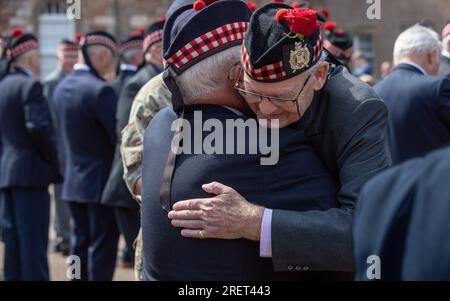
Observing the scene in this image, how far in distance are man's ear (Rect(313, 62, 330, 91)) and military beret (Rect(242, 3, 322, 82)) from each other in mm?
71

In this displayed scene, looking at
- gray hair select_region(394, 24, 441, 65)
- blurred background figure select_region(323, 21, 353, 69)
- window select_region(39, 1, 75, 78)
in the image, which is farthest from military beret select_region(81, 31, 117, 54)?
window select_region(39, 1, 75, 78)

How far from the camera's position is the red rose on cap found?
6.29 feet

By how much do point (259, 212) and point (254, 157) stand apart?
142mm

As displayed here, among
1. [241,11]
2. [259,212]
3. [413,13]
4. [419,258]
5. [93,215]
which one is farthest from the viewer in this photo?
[413,13]

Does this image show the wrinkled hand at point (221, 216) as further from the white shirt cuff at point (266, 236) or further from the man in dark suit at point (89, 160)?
the man in dark suit at point (89, 160)

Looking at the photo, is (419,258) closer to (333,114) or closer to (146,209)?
(333,114)

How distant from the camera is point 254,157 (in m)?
1.97

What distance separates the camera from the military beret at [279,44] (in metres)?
1.93

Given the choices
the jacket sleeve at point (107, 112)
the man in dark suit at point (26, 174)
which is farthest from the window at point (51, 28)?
the jacket sleeve at point (107, 112)

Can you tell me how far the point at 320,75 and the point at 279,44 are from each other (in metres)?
0.18

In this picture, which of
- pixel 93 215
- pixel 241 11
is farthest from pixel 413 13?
pixel 241 11

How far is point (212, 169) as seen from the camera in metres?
2.00

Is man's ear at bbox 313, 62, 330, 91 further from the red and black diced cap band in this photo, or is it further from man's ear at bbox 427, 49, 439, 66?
man's ear at bbox 427, 49, 439, 66

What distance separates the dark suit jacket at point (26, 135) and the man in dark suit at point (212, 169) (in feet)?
11.8
